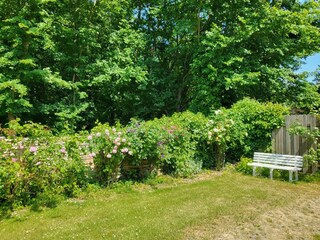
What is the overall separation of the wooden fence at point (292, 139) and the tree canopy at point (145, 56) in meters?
3.77

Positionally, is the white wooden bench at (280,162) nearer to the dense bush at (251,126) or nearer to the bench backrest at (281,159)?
the bench backrest at (281,159)

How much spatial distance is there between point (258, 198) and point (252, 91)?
890cm

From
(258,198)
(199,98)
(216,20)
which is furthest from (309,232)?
(216,20)

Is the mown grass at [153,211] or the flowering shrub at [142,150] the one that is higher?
the flowering shrub at [142,150]

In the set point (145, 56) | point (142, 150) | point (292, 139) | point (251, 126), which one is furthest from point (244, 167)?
point (145, 56)

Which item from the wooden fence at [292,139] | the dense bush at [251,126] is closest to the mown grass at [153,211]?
the wooden fence at [292,139]

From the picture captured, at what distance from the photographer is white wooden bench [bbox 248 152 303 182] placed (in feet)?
22.9

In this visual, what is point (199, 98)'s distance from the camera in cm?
1285

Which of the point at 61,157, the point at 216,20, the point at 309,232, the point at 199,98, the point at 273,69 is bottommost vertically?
the point at 309,232

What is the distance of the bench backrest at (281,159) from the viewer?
7.08m

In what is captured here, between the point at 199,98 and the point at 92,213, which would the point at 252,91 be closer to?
the point at 199,98

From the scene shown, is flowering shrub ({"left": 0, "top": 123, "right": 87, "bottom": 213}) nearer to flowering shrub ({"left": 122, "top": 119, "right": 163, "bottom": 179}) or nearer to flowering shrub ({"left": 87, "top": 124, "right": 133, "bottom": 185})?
flowering shrub ({"left": 87, "top": 124, "right": 133, "bottom": 185})

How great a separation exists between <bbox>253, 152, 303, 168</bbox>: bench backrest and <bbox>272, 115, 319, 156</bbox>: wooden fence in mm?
628

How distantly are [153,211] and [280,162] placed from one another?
171 inches
